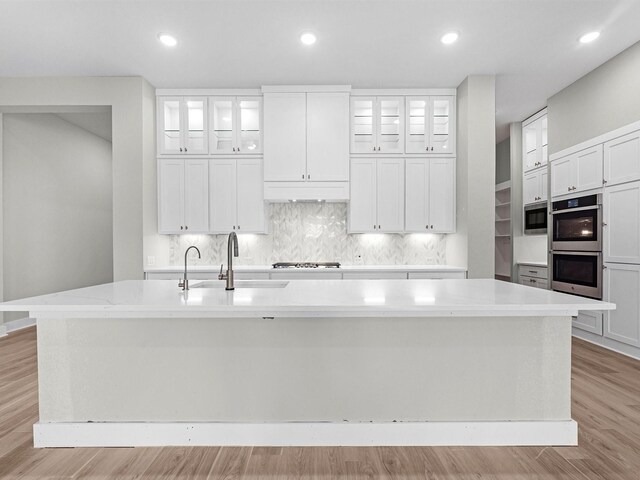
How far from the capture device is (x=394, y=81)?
3996mm

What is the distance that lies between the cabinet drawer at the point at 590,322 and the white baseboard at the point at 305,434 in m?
2.43

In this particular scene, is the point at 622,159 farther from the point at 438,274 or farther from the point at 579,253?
the point at 438,274

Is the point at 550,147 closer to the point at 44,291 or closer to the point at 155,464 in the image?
the point at 155,464

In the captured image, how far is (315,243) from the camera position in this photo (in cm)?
454

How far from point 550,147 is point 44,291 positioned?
7.46 meters

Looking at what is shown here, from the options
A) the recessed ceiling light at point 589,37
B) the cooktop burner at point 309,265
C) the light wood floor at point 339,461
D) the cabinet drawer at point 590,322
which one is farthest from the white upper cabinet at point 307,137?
the cabinet drawer at point 590,322

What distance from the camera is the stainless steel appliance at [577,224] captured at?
3.70m

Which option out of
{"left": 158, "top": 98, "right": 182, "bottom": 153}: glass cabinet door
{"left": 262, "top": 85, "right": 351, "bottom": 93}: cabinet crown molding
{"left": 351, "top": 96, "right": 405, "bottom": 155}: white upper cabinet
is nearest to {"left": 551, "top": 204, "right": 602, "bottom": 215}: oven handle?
{"left": 351, "top": 96, "right": 405, "bottom": 155}: white upper cabinet

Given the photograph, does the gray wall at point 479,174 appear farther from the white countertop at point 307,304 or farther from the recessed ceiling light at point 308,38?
the white countertop at point 307,304

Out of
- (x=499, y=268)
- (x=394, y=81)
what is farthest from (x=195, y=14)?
(x=499, y=268)

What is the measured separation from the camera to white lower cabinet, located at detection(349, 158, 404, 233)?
13.7 feet

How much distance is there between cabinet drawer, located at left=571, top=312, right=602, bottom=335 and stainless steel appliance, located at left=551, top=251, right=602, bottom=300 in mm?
243

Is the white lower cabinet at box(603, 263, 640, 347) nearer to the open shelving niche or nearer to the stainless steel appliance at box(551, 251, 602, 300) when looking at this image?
the stainless steel appliance at box(551, 251, 602, 300)

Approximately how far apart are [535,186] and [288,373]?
5039mm
